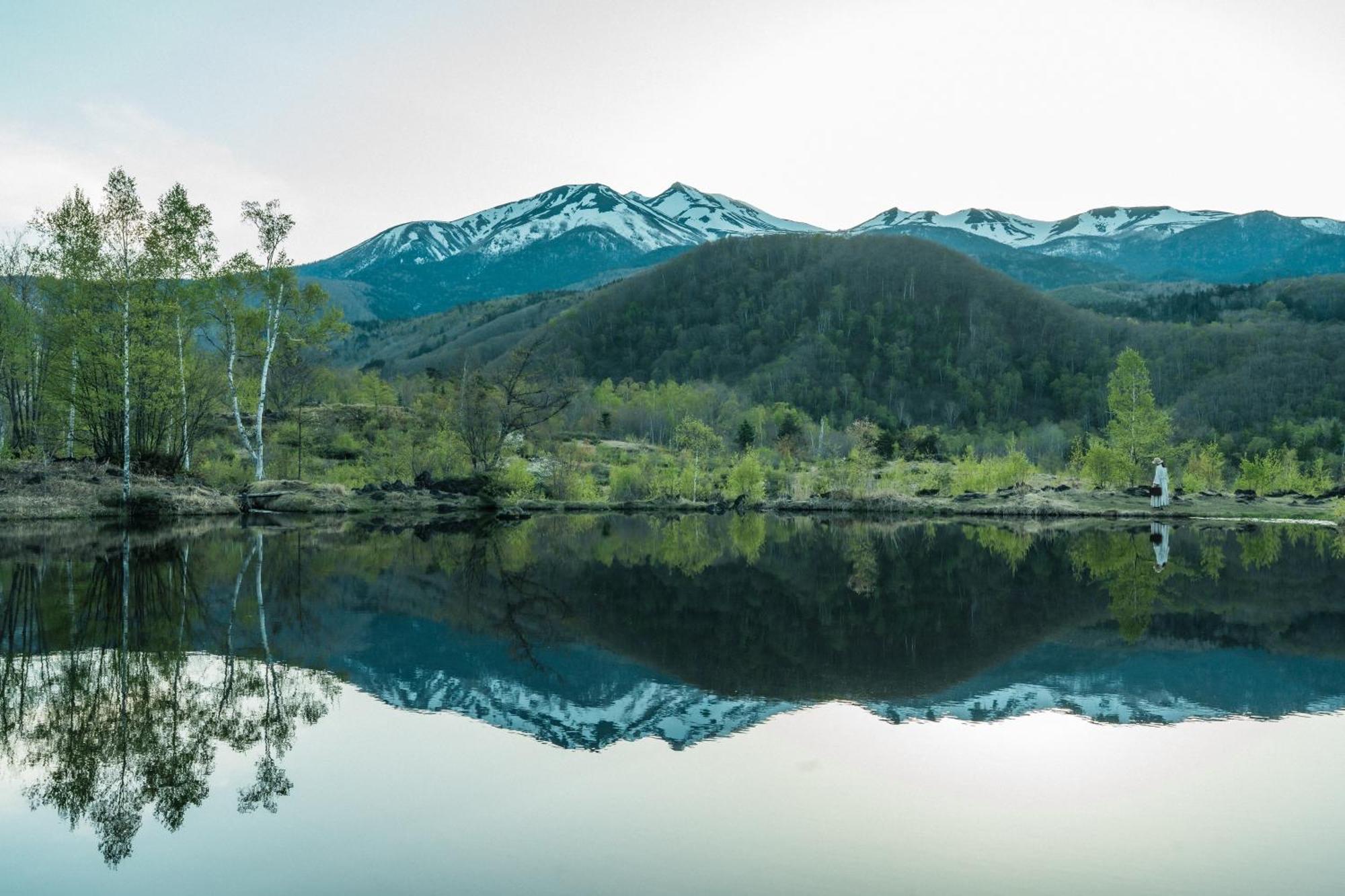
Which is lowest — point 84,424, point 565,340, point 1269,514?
point 1269,514

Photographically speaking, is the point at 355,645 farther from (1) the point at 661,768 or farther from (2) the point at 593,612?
(1) the point at 661,768

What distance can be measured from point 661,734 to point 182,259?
99.6 feet

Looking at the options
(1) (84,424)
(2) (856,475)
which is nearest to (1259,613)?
(2) (856,475)

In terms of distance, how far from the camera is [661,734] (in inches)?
337

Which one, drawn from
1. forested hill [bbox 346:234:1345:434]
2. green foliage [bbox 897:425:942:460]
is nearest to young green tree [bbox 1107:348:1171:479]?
green foliage [bbox 897:425:942:460]

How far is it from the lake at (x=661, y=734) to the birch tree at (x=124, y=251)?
1187 centimetres

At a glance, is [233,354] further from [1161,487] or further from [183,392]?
[1161,487]

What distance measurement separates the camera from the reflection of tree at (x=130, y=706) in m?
6.75

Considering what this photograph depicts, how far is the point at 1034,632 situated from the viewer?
43.5 feet

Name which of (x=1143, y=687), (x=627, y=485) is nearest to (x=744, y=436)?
(x=627, y=485)

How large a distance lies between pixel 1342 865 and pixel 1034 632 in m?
7.57

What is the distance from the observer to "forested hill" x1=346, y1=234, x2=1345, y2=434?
11388cm

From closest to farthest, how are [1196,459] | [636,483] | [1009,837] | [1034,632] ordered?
1. [1009,837]
2. [1034,632]
3. [636,483]
4. [1196,459]

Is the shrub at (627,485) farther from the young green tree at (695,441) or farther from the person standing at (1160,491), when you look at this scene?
the person standing at (1160,491)
